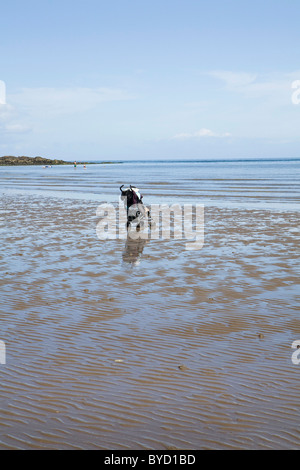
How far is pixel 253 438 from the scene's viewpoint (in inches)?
147

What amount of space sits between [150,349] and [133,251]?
228 inches

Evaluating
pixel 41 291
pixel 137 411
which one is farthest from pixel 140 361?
pixel 41 291

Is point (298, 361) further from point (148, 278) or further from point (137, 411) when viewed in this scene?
point (148, 278)

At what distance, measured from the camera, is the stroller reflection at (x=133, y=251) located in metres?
10.1

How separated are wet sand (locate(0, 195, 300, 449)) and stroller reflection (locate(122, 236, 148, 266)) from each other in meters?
0.10

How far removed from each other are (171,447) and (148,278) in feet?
16.8
